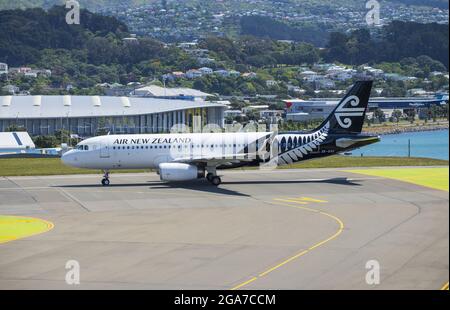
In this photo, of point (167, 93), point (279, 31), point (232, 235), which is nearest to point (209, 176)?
point (232, 235)

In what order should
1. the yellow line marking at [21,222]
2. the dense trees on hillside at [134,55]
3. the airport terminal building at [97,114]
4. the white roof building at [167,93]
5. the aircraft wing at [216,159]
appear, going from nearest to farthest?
the yellow line marking at [21,222]
the aircraft wing at [216,159]
the airport terminal building at [97,114]
the dense trees on hillside at [134,55]
the white roof building at [167,93]

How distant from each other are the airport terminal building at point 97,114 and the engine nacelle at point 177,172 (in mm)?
23519

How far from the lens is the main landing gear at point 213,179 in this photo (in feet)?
179

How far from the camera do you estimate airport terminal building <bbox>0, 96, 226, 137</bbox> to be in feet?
287

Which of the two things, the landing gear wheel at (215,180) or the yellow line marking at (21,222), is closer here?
the yellow line marking at (21,222)

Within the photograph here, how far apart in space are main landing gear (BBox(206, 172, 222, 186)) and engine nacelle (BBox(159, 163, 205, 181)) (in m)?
1.17

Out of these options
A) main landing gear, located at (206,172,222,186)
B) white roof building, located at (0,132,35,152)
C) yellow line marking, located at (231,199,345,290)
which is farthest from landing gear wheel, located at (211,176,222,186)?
white roof building, located at (0,132,35,152)

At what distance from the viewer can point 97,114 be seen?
9944 cm

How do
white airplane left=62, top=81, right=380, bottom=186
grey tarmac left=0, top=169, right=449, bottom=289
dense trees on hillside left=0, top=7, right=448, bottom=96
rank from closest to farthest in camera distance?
grey tarmac left=0, top=169, right=449, bottom=289
white airplane left=62, top=81, right=380, bottom=186
dense trees on hillside left=0, top=7, right=448, bottom=96

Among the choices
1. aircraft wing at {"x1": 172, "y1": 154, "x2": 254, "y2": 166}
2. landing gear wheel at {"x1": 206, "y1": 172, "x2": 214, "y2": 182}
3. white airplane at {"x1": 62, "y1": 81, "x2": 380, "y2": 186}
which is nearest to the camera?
aircraft wing at {"x1": 172, "y1": 154, "x2": 254, "y2": 166}

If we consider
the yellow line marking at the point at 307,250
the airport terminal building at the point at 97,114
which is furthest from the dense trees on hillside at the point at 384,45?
the airport terminal building at the point at 97,114

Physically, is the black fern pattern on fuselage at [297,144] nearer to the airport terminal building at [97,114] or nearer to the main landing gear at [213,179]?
the main landing gear at [213,179]

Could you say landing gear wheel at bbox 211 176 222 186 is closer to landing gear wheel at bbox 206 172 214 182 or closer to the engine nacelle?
landing gear wheel at bbox 206 172 214 182
